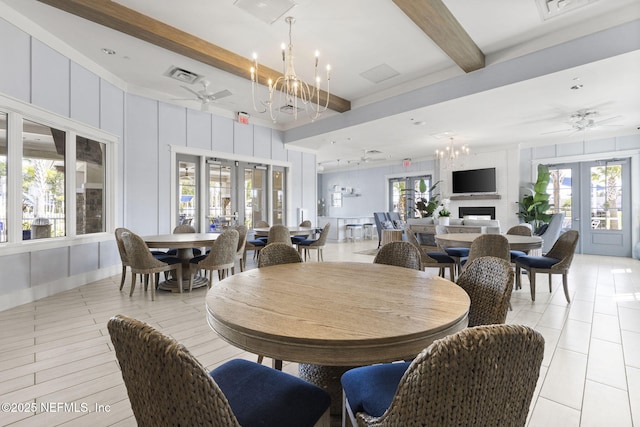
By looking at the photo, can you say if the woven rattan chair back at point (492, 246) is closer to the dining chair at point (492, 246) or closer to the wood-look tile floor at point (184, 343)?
the dining chair at point (492, 246)

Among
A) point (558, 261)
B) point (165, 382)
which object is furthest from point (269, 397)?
point (558, 261)

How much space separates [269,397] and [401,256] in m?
1.42

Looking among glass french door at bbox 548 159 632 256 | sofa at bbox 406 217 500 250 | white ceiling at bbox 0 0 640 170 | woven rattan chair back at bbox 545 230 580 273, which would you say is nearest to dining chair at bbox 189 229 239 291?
white ceiling at bbox 0 0 640 170

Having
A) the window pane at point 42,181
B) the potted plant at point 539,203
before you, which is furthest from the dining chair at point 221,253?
the potted plant at point 539,203

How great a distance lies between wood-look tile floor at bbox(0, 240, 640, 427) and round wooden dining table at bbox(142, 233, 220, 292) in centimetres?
31

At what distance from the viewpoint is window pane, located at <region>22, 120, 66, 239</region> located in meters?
3.57

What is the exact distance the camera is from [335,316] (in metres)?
1.04

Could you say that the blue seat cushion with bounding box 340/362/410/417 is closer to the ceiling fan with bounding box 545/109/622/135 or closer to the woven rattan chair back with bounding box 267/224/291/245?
the woven rattan chair back with bounding box 267/224/291/245

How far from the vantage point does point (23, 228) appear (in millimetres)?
3508

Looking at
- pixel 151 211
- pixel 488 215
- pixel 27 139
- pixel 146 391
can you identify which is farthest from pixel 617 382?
pixel 488 215

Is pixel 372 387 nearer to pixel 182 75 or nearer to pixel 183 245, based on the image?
pixel 183 245

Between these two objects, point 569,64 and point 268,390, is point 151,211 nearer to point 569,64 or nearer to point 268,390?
point 268,390

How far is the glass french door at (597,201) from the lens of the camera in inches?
279

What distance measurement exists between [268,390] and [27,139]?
14.5 feet
